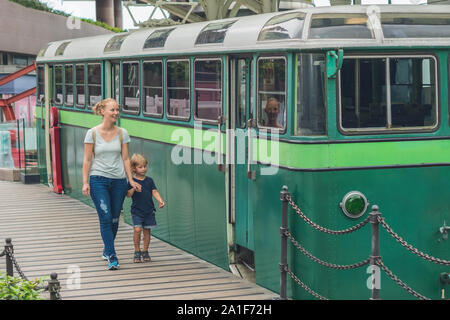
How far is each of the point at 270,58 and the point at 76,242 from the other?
13.8 ft

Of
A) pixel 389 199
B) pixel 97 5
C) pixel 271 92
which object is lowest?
pixel 389 199

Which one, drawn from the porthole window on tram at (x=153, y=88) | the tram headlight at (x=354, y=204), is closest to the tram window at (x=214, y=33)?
the porthole window on tram at (x=153, y=88)

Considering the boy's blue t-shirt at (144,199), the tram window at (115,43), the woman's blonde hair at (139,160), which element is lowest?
the boy's blue t-shirt at (144,199)

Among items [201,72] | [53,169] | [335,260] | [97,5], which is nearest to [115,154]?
[201,72]

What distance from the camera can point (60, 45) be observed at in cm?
1598

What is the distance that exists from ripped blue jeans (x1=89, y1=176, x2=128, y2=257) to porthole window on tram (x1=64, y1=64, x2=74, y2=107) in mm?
5716

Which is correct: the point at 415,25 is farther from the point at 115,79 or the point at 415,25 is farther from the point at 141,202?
the point at 115,79

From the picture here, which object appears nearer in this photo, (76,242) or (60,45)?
(76,242)

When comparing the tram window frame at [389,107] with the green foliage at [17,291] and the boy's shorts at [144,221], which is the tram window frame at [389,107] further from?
the green foliage at [17,291]

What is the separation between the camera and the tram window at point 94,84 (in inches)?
538

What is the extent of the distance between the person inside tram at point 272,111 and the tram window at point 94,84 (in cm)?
555

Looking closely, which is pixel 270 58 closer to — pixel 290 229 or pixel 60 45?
pixel 290 229

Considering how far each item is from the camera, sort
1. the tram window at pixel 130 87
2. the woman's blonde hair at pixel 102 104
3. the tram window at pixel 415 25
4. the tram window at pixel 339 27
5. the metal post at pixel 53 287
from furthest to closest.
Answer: the tram window at pixel 130 87
the woman's blonde hair at pixel 102 104
the tram window at pixel 415 25
the tram window at pixel 339 27
the metal post at pixel 53 287

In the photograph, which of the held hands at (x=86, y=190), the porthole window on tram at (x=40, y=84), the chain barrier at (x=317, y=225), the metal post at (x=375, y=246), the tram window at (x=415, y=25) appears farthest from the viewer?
the porthole window on tram at (x=40, y=84)
